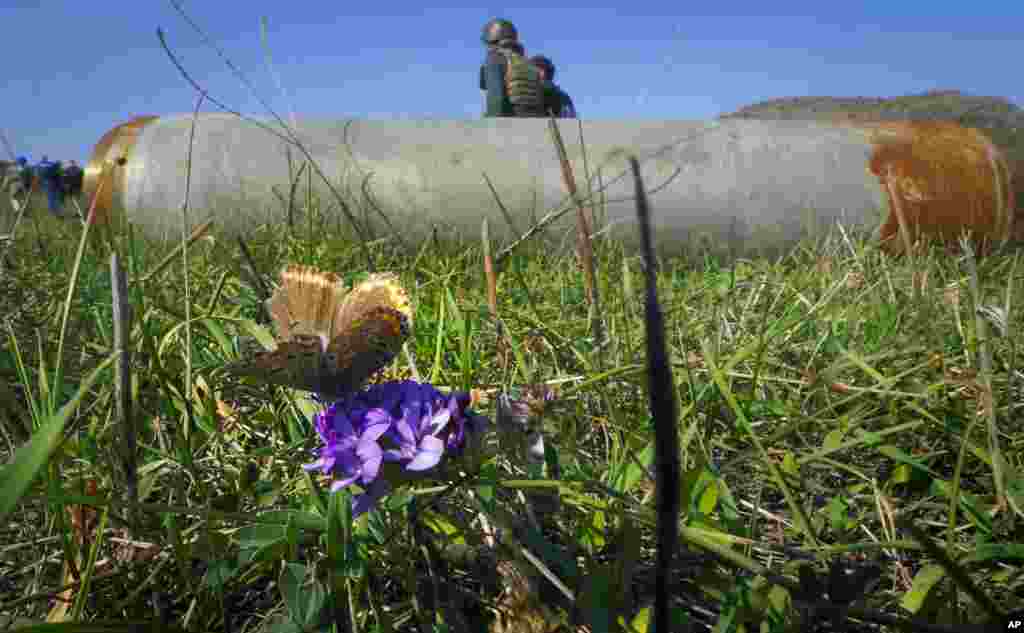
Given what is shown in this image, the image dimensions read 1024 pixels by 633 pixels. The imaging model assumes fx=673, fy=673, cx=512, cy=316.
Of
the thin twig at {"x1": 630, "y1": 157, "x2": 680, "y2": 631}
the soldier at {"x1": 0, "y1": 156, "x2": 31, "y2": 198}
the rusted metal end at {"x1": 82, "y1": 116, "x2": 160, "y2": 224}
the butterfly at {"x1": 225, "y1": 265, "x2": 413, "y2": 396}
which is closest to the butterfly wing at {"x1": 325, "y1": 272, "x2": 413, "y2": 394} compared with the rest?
the butterfly at {"x1": 225, "y1": 265, "x2": 413, "y2": 396}

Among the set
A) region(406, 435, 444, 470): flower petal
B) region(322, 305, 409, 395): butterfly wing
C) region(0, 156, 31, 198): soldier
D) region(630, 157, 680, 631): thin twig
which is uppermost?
region(0, 156, 31, 198): soldier

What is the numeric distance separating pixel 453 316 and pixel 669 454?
138cm

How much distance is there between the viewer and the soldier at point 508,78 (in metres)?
6.30

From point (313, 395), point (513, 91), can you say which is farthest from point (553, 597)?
point (513, 91)

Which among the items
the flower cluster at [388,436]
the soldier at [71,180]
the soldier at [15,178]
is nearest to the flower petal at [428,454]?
the flower cluster at [388,436]

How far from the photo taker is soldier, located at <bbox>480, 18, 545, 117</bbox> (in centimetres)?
630

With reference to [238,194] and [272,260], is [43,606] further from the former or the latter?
[238,194]

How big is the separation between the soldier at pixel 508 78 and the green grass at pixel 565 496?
5.02 m

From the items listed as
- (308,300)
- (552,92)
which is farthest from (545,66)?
(308,300)

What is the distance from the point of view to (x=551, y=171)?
13.3ft

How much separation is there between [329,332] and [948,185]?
4.14 meters

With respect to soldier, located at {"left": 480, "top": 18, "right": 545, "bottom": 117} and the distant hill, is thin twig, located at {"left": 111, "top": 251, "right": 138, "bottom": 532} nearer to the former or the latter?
the distant hill

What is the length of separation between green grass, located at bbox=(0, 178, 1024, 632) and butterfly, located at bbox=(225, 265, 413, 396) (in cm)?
15

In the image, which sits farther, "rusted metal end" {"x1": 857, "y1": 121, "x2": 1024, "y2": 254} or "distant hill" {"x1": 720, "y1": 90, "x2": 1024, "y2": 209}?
"distant hill" {"x1": 720, "y1": 90, "x2": 1024, "y2": 209}
